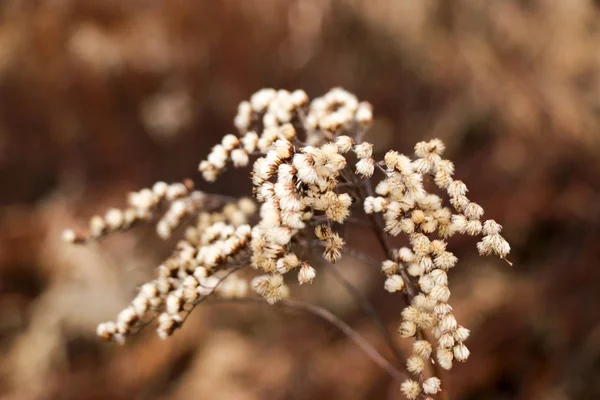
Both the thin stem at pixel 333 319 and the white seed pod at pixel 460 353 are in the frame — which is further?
the thin stem at pixel 333 319

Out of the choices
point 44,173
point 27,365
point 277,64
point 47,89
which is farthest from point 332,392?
point 47,89

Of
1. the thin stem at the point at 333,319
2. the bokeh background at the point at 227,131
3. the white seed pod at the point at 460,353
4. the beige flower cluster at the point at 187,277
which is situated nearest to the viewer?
the white seed pod at the point at 460,353

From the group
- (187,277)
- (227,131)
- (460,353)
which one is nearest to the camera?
(460,353)

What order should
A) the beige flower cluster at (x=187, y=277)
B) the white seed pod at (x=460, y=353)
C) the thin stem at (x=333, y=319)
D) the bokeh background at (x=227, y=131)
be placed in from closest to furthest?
the white seed pod at (x=460, y=353) < the beige flower cluster at (x=187, y=277) < the thin stem at (x=333, y=319) < the bokeh background at (x=227, y=131)

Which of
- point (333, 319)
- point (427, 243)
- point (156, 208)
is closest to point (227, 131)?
point (156, 208)

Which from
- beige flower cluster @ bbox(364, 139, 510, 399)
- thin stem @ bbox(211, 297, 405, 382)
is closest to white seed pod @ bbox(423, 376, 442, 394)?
beige flower cluster @ bbox(364, 139, 510, 399)

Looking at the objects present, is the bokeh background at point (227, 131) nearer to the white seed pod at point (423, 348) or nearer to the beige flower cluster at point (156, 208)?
the beige flower cluster at point (156, 208)

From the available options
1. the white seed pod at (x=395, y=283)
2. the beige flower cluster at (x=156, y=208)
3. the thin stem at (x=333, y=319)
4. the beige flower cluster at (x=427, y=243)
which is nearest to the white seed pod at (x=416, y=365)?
the beige flower cluster at (x=427, y=243)

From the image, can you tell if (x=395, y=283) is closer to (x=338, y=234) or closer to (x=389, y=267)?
(x=389, y=267)
